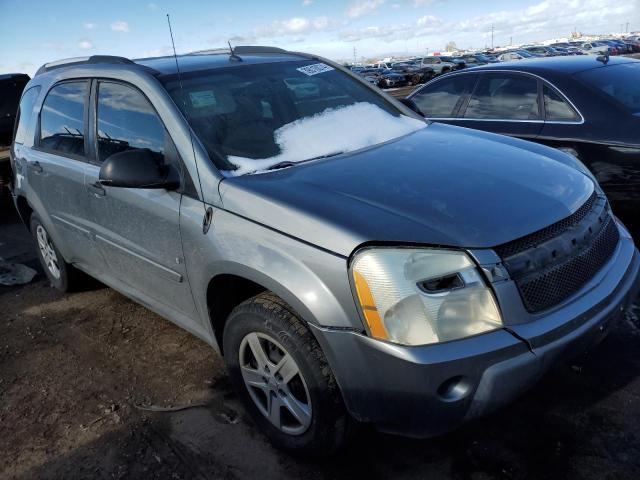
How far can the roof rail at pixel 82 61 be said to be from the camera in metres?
3.16

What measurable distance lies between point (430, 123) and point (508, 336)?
194cm

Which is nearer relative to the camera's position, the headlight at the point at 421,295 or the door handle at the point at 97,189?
the headlight at the point at 421,295

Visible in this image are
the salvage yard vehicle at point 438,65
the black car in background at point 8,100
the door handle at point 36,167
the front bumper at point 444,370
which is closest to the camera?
the front bumper at point 444,370

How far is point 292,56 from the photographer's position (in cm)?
356

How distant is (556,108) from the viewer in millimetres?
4477

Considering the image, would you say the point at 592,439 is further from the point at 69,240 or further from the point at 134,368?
the point at 69,240

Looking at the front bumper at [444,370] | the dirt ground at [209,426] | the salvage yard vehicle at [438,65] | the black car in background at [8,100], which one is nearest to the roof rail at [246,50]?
the dirt ground at [209,426]

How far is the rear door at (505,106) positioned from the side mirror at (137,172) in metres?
3.23

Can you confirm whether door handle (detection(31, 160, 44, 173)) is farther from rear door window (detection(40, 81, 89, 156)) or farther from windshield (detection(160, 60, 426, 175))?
windshield (detection(160, 60, 426, 175))

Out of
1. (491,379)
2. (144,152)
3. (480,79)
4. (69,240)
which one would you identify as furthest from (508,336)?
(480,79)

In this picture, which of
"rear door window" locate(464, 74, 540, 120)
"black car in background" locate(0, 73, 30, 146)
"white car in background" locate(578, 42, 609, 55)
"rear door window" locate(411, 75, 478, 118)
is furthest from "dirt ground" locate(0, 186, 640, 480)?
"white car in background" locate(578, 42, 609, 55)

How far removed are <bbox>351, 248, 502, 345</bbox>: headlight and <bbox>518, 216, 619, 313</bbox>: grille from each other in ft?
0.59

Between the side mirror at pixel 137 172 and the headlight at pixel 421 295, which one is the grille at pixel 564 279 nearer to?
the headlight at pixel 421 295

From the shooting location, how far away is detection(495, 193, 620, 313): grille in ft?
6.46
